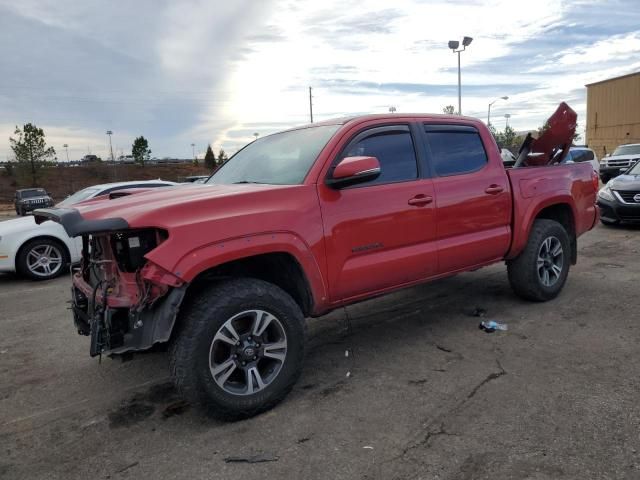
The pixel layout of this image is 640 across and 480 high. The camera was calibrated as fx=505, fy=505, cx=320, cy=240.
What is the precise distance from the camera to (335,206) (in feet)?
11.6

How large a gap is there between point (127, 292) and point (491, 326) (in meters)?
3.12

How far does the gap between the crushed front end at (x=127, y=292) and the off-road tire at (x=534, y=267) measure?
11.7 ft

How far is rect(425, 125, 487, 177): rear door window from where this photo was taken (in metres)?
4.36

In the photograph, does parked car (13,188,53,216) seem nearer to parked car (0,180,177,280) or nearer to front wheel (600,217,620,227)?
parked car (0,180,177,280)

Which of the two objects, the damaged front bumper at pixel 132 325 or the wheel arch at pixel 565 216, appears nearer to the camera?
the damaged front bumper at pixel 132 325

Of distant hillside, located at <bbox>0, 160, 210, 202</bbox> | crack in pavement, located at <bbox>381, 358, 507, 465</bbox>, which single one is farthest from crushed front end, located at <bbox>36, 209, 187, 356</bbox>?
distant hillside, located at <bbox>0, 160, 210, 202</bbox>

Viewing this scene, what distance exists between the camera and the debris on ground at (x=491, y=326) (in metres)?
4.54

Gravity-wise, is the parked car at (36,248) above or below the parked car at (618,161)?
below

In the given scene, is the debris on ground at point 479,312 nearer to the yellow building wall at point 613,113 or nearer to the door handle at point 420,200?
the door handle at point 420,200

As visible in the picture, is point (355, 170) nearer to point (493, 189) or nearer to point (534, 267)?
point (493, 189)

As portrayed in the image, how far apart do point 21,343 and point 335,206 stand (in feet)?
11.7

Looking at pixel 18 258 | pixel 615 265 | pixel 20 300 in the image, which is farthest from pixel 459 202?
pixel 18 258

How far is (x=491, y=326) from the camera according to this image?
456 cm

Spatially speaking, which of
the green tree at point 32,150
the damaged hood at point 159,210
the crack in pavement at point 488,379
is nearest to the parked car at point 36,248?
the damaged hood at point 159,210
